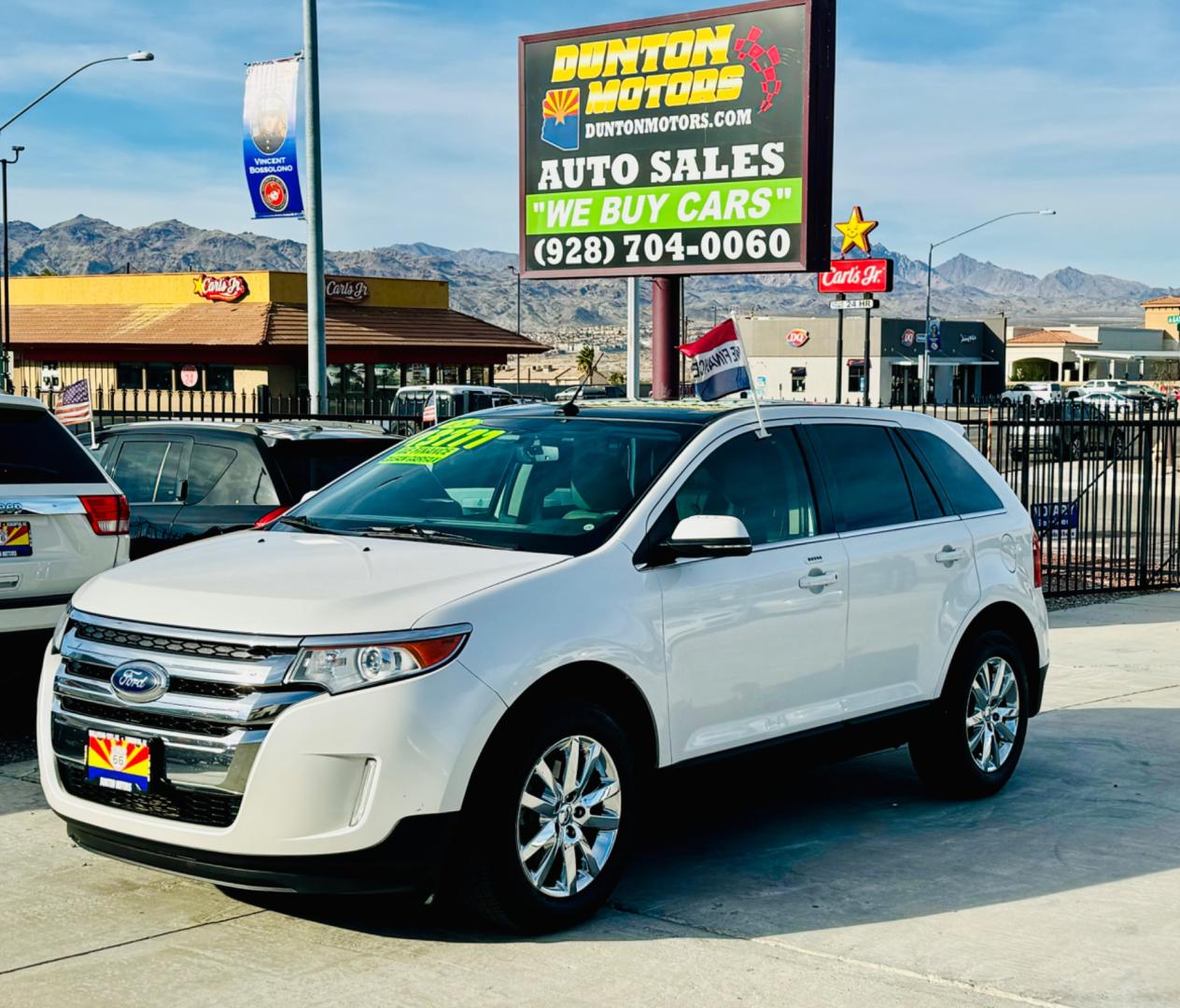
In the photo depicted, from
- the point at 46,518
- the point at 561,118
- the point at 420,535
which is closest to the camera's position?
the point at 420,535

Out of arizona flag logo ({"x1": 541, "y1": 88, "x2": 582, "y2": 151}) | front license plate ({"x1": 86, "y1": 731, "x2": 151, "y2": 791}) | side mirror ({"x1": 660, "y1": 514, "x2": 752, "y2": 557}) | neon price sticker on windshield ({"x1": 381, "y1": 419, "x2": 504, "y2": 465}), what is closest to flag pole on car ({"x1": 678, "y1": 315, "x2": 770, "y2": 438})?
neon price sticker on windshield ({"x1": 381, "y1": 419, "x2": 504, "y2": 465})

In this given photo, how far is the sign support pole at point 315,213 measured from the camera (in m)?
17.1

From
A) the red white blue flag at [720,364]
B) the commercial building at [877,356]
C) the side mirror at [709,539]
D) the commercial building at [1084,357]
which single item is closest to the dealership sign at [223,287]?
the commercial building at [877,356]

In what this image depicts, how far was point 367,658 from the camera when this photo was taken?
492 centimetres

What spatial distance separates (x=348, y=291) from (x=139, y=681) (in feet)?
157

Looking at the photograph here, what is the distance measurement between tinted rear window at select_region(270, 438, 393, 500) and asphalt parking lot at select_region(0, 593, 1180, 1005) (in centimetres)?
336

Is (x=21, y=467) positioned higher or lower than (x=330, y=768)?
higher

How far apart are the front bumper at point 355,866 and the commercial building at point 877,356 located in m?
84.1

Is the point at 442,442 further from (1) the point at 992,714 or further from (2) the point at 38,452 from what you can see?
(1) the point at 992,714

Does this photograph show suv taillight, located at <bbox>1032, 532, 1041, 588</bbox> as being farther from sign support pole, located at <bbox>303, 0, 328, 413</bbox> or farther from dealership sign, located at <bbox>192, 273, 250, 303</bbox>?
dealership sign, located at <bbox>192, 273, 250, 303</bbox>

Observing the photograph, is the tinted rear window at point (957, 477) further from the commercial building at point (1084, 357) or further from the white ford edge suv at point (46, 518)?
the commercial building at point (1084, 357)

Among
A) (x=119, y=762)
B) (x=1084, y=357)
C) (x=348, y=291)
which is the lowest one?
(x=119, y=762)

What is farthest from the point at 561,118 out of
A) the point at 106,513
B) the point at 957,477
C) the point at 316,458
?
the point at 957,477

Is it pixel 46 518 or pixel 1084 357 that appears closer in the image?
pixel 46 518
